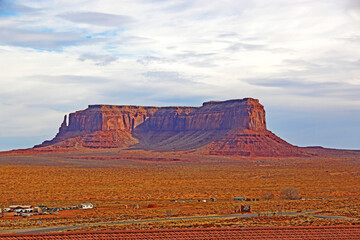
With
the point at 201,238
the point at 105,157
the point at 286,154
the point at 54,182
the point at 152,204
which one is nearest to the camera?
the point at 201,238

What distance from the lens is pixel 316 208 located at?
46.7 metres

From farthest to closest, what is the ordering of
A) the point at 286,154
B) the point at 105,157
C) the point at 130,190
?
1. the point at 286,154
2. the point at 105,157
3. the point at 130,190

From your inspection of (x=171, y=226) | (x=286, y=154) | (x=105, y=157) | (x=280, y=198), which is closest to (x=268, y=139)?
(x=286, y=154)

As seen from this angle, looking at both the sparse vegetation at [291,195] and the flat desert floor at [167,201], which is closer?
the flat desert floor at [167,201]

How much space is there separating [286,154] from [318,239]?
160m

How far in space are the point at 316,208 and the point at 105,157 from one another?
4918 inches

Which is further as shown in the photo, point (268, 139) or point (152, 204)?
point (268, 139)

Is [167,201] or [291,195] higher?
[291,195]

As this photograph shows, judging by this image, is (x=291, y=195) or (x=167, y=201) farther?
(x=291, y=195)

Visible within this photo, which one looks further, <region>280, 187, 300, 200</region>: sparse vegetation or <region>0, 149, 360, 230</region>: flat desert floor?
<region>280, 187, 300, 200</region>: sparse vegetation

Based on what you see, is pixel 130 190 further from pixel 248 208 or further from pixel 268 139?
pixel 268 139

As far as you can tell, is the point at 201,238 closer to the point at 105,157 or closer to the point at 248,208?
the point at 248,208

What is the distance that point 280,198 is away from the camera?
58.5 meters

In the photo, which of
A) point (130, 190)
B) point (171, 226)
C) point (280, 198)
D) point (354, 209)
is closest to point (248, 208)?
point (354, 209)
